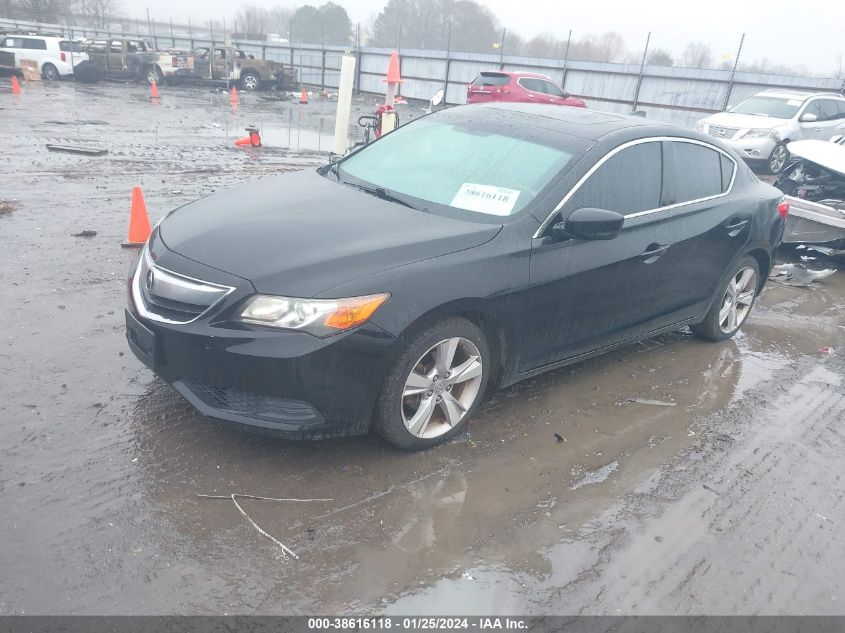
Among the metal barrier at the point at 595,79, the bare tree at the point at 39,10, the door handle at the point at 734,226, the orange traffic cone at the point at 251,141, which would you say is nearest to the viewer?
the door handle at the point at 734,226

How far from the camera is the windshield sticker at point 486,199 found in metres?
3.67

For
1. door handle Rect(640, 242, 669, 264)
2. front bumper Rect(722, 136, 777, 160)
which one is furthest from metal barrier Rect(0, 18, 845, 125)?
door handle Rect(640, 242, 669, 264)

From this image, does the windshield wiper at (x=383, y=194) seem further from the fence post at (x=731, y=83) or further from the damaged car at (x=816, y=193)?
the fence post at (x=731, y=83)

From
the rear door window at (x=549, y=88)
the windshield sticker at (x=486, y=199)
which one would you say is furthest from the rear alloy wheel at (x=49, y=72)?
the windshield sticker at (x=486, y=199)

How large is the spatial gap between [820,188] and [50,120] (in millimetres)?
15295

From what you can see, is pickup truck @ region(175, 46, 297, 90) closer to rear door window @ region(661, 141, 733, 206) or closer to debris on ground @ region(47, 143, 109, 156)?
debris on ground @ region(47, 143, 109, 156)

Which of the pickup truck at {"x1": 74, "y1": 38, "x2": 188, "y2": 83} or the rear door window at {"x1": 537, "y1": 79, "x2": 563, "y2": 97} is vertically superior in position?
the rear door window at {"x1": 537, "y1": 79, "x2": 563, "y2": 97}

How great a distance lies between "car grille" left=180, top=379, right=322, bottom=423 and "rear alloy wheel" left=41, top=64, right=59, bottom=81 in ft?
93.7

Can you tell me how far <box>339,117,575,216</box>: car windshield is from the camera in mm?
3768

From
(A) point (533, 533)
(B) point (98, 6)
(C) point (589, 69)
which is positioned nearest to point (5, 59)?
(C) point (589, 69)

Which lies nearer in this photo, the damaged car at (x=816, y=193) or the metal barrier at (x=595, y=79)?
the damaged car at (x=816, y=193)

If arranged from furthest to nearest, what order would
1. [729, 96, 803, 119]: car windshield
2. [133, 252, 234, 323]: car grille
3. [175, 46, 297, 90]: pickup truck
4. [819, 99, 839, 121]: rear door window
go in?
[175, 46, 297, 90]: pickup truck
[819, 99, 839, 121]: rear door window
[729, 96, 803, 119]: car windshield
[133, 252, 234, 323]: car grille

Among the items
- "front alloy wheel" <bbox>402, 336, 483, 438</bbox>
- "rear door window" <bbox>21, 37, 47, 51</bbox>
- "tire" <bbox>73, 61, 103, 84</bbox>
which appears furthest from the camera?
"tire" <bbox>73, 61, 103, 84</bbox>

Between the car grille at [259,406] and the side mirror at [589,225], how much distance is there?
5.53ft
